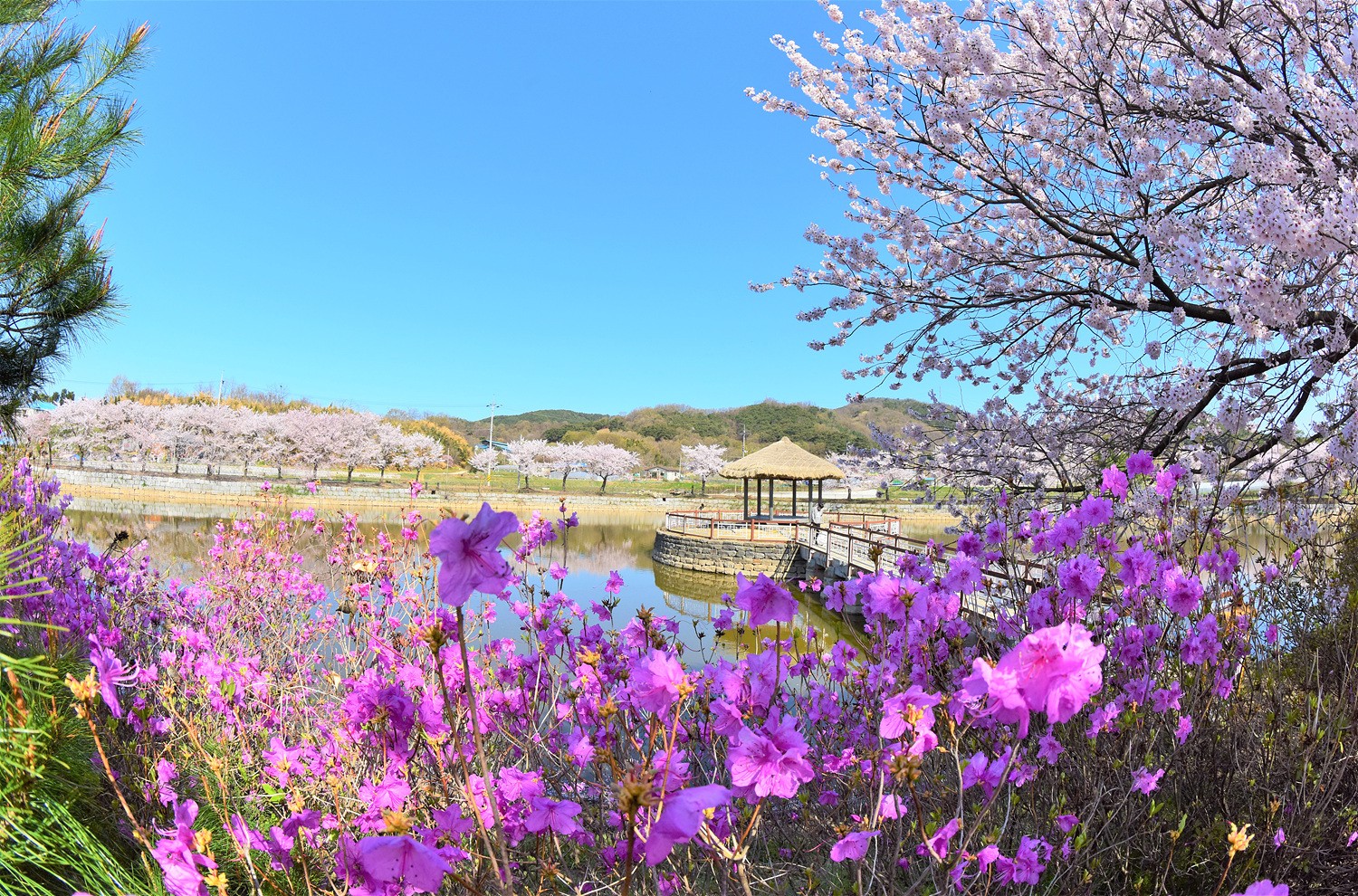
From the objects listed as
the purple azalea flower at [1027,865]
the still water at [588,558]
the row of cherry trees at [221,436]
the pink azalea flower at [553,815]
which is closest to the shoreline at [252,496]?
the still water at [588,558]

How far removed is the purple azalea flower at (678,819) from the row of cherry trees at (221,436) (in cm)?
5318

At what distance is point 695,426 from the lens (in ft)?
302

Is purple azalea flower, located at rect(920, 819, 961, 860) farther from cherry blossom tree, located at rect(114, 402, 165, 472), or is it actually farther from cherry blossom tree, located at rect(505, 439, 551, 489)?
cherry blossom tree, located at rect(114, 402, 165, 472)

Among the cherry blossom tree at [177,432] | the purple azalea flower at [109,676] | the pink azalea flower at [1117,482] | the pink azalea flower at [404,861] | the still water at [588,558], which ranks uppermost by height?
the cherry blossom tree at [177,432]

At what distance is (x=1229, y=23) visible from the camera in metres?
3.24

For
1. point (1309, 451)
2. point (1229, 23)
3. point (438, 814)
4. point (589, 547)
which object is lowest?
point (589, 547)

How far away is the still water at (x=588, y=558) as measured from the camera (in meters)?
9.60

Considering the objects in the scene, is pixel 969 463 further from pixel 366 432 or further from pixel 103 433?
pixel 103 433

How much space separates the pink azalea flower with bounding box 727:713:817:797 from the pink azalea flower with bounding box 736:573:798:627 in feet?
0.68

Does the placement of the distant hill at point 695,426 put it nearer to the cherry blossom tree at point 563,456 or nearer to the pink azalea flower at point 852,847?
the cherry blossom tree at point 563,456

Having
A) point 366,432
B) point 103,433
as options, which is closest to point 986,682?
point 366,432

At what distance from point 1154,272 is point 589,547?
23185 mm

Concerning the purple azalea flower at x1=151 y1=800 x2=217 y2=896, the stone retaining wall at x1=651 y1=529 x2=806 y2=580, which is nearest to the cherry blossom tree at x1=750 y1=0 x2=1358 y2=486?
the purple azalea flower at x1=151 y1=800 x2=217 y2=896

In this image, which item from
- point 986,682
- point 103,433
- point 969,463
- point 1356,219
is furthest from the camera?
point 103,433
